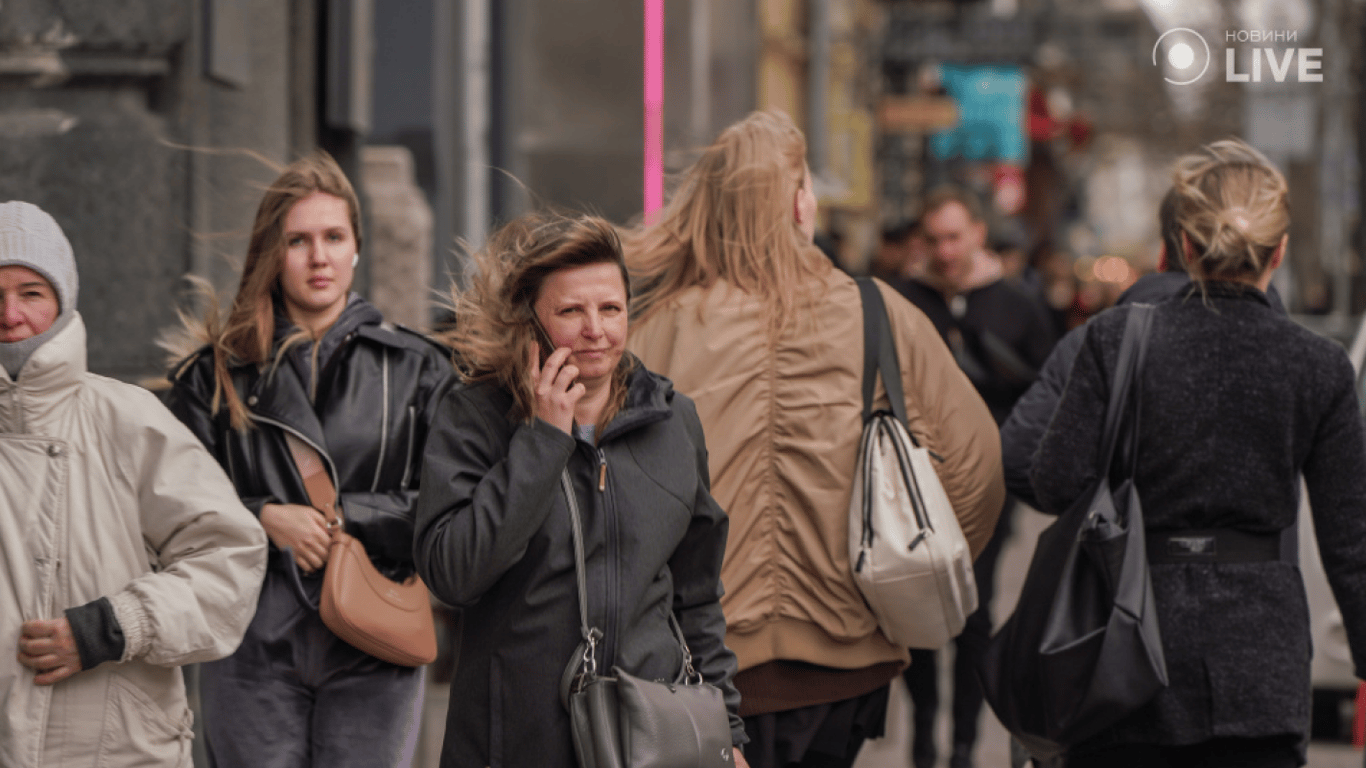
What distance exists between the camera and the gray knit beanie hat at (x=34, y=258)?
3334mm

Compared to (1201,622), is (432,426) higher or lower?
higher

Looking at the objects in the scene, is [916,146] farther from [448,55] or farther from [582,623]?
[582,623]

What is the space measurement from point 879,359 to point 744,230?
0.48 metres

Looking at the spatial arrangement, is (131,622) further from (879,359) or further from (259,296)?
(879,359)

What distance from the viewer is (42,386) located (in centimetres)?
334

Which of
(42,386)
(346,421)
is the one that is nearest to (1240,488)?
(346,421)

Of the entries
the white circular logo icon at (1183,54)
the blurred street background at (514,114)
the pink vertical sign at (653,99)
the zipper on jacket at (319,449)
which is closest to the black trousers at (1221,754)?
the blurred street background at (514,114)

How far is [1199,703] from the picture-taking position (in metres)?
3.96

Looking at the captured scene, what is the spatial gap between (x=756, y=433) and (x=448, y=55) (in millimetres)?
7387

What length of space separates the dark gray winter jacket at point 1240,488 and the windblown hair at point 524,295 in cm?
138

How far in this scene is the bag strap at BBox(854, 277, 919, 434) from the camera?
430 cm

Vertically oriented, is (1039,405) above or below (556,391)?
below

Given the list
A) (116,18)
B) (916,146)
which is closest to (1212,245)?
(116,18)

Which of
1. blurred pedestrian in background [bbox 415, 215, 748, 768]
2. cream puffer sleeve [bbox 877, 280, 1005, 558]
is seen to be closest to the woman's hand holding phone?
blurred pedestrian in background [bbox 415, 215, 748, 768]
